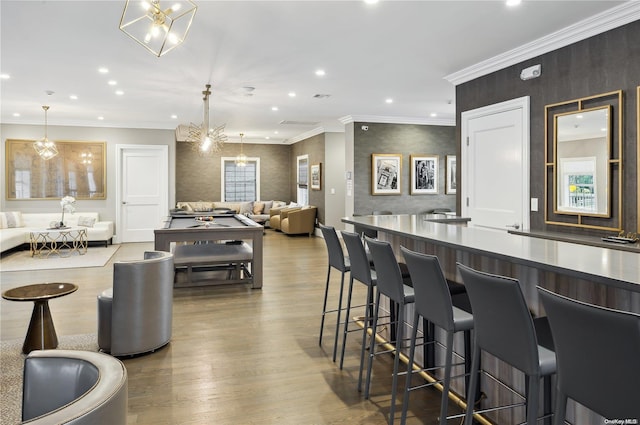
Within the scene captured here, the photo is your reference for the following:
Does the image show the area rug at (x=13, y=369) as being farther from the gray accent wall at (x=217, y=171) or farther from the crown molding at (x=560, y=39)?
the gray accent wall at (x=217, y=171)

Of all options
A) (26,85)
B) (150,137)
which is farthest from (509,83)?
(150,137)

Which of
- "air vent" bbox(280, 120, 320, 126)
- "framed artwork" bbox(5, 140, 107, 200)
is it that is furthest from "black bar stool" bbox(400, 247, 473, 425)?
"framed artwork" bbox(5, 140, 107, 200)

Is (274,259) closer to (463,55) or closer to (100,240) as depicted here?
(100,240)

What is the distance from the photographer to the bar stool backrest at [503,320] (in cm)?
157

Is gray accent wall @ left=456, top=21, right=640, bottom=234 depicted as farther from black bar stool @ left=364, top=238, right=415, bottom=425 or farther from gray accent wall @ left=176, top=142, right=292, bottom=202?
gray accent wall @ left=176, top=142, right=292, bottom=202

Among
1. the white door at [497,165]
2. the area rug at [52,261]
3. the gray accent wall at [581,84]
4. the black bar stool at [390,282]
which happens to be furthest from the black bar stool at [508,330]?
the area rug at [52,261]

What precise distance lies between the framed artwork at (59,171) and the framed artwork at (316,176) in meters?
4.91

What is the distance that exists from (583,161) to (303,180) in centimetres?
938

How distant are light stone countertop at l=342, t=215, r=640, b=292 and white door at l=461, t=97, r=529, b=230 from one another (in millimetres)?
2078

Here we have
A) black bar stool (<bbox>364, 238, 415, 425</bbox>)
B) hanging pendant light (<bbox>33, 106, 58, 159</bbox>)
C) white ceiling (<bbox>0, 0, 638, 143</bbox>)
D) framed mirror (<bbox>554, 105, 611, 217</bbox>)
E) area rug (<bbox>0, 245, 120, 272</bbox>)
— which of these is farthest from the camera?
hanging pendant light (<bbox>33, 106, 58, 159</bbox>)

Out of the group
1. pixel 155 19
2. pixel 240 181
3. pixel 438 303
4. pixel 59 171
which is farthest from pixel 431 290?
pixel 240 181

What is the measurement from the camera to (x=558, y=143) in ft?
13.9

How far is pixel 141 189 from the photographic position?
10008mm

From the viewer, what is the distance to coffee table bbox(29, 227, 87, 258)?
805cm
